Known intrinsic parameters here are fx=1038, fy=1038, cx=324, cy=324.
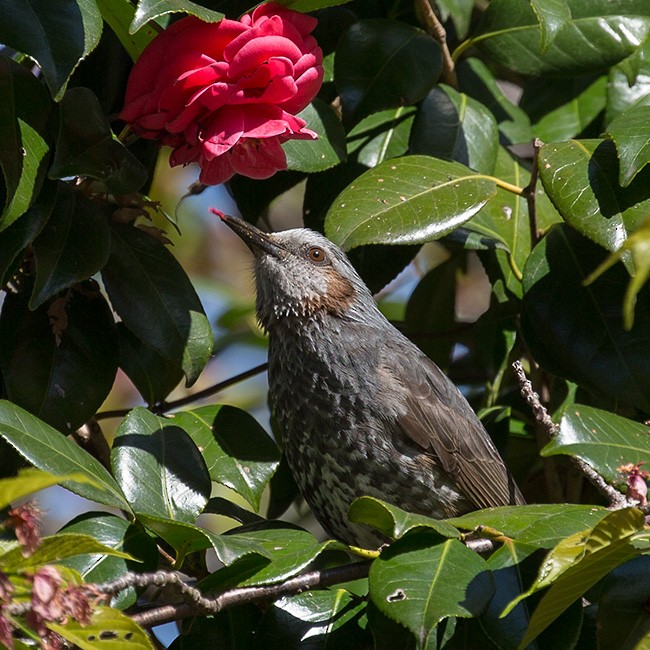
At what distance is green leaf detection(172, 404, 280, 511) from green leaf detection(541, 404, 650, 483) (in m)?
0.95

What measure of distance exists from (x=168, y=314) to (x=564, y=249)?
48.5 inches

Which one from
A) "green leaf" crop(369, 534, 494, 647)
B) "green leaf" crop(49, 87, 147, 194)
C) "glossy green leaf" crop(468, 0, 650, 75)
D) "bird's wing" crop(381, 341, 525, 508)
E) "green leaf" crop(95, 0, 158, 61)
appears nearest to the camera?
"green leaf" crop(369, 534, 494, 647)

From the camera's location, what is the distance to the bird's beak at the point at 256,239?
Result: 12.2ft

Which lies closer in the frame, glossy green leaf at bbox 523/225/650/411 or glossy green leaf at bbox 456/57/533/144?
glossy green leaf at bbox 523/225/650/411

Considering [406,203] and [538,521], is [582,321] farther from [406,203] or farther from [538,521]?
[538,521]

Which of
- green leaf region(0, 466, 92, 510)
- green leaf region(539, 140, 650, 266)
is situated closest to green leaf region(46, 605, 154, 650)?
green leaf region(0, 466, 92, 510)

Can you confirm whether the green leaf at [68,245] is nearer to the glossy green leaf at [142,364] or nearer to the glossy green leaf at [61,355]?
the glossy green leaf at [61,355]

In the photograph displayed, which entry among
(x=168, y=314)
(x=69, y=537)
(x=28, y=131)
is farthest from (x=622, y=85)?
(x=69, y=537)

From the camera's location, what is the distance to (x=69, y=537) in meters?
1.66

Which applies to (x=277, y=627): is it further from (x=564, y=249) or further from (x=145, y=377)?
(x=564, y=249)

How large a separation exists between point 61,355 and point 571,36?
190 centimetres

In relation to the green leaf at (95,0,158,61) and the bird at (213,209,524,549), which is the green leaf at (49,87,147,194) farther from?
the bird at (213,209,524,549)

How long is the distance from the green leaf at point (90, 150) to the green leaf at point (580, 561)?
4.78 feet

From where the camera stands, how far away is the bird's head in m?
3.89
